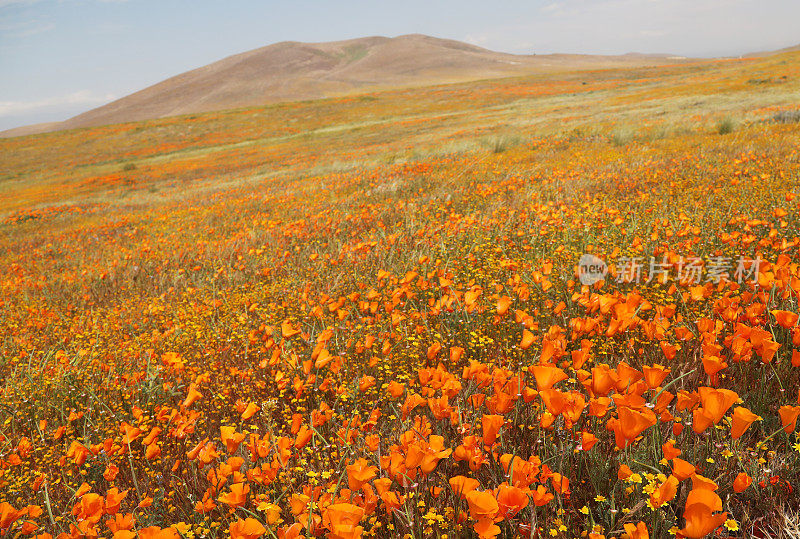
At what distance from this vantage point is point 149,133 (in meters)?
52.1

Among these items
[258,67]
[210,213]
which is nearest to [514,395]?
[210,213]

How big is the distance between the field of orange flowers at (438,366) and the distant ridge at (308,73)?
9955cm

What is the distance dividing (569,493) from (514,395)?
34cm

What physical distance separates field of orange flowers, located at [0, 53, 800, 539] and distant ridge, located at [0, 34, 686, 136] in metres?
99.6

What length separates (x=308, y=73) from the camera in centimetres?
13050

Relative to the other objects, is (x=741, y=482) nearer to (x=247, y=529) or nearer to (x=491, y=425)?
(x=491, y=425)

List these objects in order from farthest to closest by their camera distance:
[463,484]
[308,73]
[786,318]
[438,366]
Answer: [308,73]
[438,366]
[786,318]
[463,484]

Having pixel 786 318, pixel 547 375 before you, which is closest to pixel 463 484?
pixel 547 375

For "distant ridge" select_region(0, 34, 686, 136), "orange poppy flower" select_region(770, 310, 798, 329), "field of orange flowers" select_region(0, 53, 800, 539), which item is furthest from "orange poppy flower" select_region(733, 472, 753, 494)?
"distant ridge" select_region(0, 34, 686, 136)

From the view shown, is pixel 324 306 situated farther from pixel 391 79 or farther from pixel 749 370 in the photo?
pixel 391 79

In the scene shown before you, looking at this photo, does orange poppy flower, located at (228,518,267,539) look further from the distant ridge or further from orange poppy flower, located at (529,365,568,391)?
the distant ridge

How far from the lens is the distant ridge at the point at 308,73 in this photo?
106 metres

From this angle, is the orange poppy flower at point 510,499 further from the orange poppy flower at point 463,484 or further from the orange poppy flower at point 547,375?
the orange poppy flower at point 547,375

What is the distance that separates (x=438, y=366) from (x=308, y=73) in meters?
146
